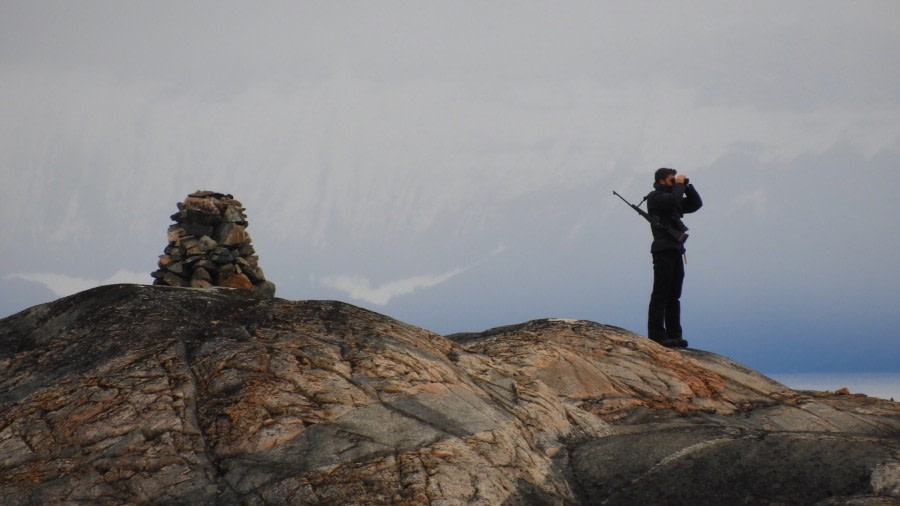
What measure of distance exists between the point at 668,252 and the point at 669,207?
0.77 meters

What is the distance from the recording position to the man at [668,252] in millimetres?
15398

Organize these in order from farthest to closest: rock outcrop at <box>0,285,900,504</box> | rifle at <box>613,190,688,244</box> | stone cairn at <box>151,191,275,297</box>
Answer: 1. stone cairn at <box>151,191,275,297</box>
2. rifle at <box>613,190,688,244</box>
3. rock outcrop at <box>0,285,900,504</box>

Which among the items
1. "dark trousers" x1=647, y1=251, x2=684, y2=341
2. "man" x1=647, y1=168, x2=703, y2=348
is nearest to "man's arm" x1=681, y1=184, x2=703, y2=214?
"man" x1=647, y1=168, x2=703, y2=348

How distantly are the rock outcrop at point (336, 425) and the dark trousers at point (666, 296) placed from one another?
403 centimetres

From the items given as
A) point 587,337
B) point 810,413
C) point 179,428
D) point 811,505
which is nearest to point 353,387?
point 179,428

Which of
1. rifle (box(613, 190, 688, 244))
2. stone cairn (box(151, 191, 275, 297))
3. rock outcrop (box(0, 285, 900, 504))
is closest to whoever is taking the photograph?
rock outcrop (box(0, 285, 900, 504))

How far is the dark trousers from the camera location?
15.5 metres

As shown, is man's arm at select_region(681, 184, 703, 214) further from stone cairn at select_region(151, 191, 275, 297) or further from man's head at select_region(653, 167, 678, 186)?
stone cairn at select_region(151, 191, 275, 297)

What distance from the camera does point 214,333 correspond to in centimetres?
1013

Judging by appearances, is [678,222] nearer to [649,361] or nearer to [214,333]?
[649,361]

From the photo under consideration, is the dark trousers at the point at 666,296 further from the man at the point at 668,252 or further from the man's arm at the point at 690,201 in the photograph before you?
the man's arm at the point at 690,201

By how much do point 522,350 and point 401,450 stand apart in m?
4.24

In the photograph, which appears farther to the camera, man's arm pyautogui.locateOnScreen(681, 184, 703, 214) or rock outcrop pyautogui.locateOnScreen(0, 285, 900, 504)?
man's arm pyautogui.locateOnScreen(681, 184, 703, 214)

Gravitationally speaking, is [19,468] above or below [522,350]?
below
